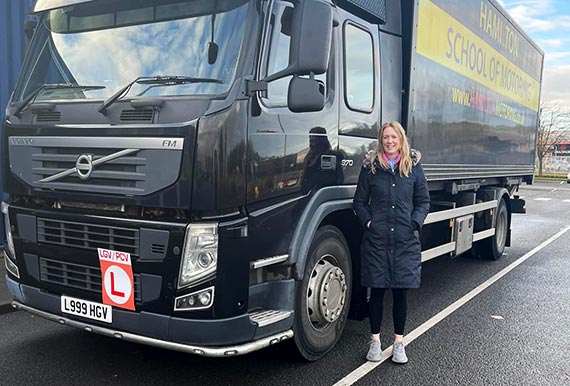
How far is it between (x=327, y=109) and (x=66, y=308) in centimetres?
220

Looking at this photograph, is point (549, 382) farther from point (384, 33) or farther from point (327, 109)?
point (384, 33)

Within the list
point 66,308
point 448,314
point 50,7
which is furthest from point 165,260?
point 448,314

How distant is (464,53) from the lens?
611 centimetres

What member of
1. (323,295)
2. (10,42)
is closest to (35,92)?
(323,295)

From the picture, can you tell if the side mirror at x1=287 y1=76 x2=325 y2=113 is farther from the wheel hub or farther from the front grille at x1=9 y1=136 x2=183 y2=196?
the wheel hub

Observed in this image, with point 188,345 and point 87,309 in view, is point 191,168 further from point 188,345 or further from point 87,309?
point 87,309

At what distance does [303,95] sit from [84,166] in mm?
1389

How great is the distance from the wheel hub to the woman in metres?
0.21

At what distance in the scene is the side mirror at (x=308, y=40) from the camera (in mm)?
3115

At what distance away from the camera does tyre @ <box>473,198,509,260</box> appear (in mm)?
8172

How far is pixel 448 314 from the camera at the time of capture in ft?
17.8

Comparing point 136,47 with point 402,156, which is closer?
point 136,47

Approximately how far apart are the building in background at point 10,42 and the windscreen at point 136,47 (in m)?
3.96

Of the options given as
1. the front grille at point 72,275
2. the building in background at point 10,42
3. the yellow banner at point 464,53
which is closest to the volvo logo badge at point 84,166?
the front grille at point 72,275
